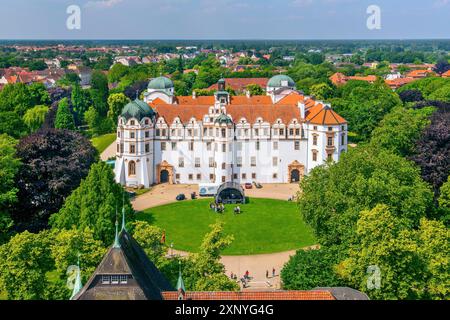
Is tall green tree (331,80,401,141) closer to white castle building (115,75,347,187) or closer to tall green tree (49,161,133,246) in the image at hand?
white castle building (115,75,347,187)

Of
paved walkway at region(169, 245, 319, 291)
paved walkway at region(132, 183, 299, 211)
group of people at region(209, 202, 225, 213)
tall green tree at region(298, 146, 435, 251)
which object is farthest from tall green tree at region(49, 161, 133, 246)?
paved walkway at region(132, 183, 299, 211)

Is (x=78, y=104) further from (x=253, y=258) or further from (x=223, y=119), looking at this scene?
(x=253, y=258)

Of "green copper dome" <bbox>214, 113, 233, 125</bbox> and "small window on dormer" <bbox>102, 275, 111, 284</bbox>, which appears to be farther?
"green copper dome" <bbox>214, 113, 233, 125</bbox>

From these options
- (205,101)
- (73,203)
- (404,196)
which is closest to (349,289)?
(404,196)

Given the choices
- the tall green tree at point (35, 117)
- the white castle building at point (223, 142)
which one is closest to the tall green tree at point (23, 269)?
the white castle building at point (223, 142)

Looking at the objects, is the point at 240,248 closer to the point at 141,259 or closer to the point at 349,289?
the point at 349,289
